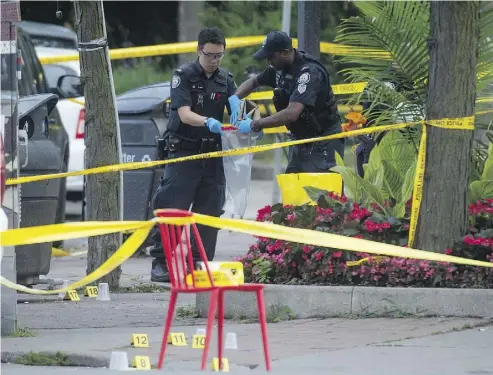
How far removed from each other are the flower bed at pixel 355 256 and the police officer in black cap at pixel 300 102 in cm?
87

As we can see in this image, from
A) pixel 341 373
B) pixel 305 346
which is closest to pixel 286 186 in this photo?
pixel 305 346

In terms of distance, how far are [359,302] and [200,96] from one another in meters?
2.68

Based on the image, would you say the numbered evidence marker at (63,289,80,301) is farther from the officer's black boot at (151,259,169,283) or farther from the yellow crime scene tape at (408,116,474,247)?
the yellow crime scene tape at (408,116,474,247)

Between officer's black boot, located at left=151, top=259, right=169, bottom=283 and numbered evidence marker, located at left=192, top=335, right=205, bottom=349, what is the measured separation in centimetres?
312

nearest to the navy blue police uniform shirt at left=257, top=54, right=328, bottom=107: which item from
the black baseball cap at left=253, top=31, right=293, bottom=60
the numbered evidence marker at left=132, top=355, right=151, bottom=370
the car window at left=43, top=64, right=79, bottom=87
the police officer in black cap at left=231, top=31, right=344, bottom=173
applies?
the police officer in black cap at left=231, top=31, right=344, bottom=173

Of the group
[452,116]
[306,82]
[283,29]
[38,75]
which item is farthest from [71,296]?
[283,29]

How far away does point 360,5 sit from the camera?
30.7ft

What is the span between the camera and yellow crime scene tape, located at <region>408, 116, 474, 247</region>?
26.9ft

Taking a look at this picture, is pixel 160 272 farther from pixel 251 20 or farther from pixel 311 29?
pixel 251 20

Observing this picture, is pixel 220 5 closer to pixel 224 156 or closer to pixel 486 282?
pixel 224 156

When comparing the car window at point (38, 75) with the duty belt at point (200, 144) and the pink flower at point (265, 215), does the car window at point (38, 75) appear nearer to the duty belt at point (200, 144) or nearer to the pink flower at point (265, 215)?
the duty belt at point (200, 144)

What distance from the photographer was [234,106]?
986 centimetres

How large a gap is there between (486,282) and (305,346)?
1.43m

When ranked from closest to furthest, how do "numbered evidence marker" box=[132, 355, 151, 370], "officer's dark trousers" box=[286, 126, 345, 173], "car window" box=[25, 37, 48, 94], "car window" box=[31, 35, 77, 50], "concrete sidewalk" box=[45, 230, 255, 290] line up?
"numbered evidence marker" box=[132, 355, 151, 370] → "officer's dark trousers" box=[286, 126, 345, 173] → "concrete sidewalk" box=[45, 230, 255, 290] → "car window" box=[25, 37, 48, 94] → "car window" box=[31, 35, 77, 50]
